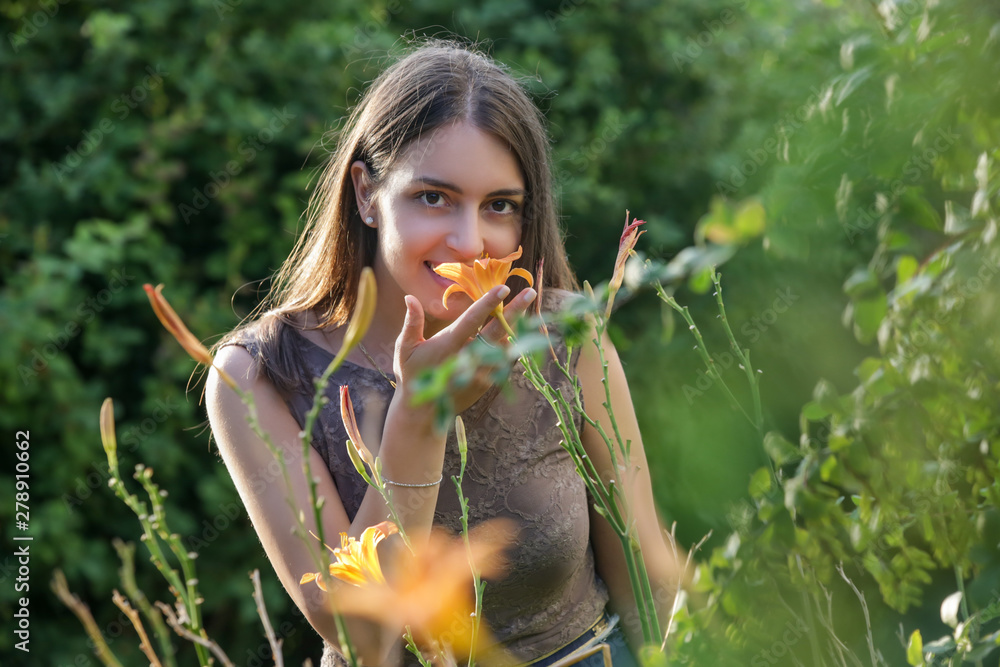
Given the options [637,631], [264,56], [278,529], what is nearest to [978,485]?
[278,529]

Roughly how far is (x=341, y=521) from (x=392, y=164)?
26.5 inches

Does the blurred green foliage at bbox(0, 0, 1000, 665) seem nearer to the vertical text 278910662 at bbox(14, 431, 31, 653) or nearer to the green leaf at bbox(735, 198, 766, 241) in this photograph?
the vertical text 278910662 at bbox(14, 431, 31, 653)

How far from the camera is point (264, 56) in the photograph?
10.4 ft

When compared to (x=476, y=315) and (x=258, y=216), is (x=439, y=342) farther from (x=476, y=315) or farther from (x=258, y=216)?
(x=258, y=216)

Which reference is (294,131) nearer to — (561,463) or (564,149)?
(564,149)

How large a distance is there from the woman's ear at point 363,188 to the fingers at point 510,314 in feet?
2.47
